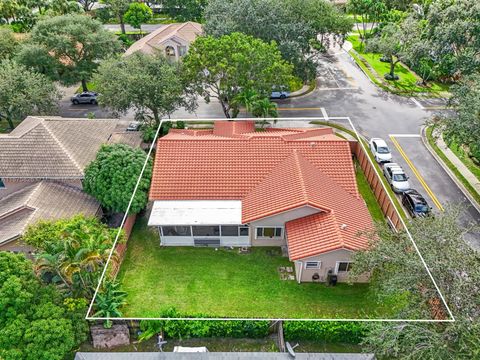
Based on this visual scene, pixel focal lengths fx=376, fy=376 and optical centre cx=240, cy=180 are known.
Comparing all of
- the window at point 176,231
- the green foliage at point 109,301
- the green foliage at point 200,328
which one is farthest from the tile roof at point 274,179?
the green foliage at point 109,301

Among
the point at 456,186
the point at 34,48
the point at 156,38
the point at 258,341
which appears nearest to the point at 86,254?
the point at 258,341

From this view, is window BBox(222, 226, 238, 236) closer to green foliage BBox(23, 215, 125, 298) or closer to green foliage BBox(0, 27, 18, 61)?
green foliage BBox(23, 215, 125, 298)

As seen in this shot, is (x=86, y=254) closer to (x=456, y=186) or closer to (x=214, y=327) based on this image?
(x=214, y=327)

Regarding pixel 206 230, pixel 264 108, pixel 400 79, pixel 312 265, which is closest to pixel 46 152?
pixel 206 230

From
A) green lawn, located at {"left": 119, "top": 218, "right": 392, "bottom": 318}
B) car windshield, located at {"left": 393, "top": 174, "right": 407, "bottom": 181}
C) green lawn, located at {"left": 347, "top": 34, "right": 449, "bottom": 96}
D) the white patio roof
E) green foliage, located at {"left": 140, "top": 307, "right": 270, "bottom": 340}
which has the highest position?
green lawn, located at {"left": 347, "top": 34, "right": 449, "bottom": 96}

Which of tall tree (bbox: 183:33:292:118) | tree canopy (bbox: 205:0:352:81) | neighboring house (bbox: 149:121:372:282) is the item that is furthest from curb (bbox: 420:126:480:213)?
tall tree (bbox: 183:33:292:118)

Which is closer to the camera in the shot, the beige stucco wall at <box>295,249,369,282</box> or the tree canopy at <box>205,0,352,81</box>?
the beige stucco wall at <box>295,249,369,282</box>

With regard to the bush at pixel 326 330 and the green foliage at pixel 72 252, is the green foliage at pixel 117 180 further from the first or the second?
the bush at pixel 326 330
